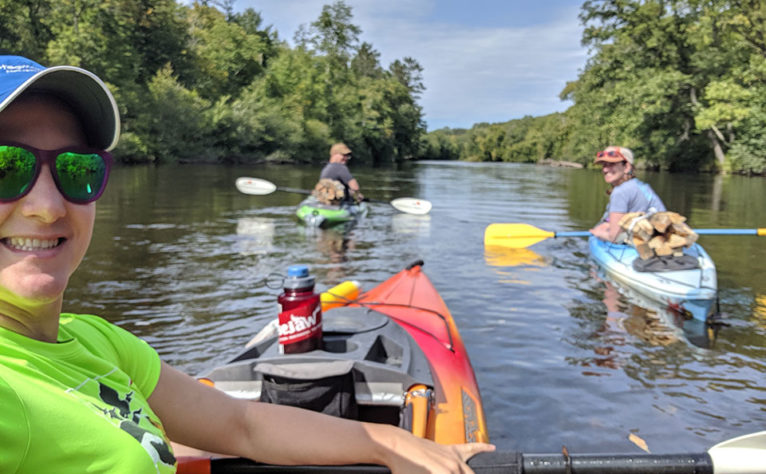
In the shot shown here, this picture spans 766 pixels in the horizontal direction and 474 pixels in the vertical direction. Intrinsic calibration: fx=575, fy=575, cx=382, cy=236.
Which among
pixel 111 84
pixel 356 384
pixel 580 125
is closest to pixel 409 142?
pixel 580 125

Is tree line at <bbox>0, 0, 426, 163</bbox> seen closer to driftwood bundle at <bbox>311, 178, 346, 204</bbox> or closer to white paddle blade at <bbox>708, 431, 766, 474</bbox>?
driftwood bundle at <bbox>311, 178, 346, 204</bbox>

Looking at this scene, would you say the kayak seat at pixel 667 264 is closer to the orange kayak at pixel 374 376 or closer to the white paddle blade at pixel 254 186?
the orange kayak at pixel 374 376

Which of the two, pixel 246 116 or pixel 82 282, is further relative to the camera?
pixel 246 116

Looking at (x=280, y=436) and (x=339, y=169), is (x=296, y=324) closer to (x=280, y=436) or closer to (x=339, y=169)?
(x=280, y=436)

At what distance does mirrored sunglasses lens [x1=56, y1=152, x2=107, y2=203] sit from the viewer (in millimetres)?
1109

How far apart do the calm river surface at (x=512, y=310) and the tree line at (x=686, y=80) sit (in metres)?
18.9

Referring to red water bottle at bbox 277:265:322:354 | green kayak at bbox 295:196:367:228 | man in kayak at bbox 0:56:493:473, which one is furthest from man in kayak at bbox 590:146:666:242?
man in kayak at bbox 0:56:493:473

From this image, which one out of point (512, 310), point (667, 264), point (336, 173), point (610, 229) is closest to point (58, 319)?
point (512, 310)

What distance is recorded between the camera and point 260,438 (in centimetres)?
148

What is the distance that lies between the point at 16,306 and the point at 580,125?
59.2m

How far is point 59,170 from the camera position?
3.61 feet

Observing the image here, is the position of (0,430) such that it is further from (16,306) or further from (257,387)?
(257,387)

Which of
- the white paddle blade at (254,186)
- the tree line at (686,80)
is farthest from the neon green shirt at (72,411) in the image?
the tree line at (686,80)

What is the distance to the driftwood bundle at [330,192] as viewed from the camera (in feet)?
35.7
